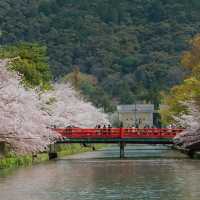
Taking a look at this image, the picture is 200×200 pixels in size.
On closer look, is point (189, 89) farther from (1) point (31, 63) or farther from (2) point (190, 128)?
(1) point (31, 63)

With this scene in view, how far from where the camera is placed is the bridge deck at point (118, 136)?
80.9m

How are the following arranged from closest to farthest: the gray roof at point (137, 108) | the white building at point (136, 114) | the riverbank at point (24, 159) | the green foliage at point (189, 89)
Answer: the riverbank at point (24, 159) → the green foliage at point (189, 89) → the gray roof at point (137, 108) → the white building at point (136, 114)

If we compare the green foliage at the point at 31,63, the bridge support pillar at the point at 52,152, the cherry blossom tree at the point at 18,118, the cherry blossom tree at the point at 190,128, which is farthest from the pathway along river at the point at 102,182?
the green foliage at the point at 31,63

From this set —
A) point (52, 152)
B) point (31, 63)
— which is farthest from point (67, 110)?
point (52, 152)

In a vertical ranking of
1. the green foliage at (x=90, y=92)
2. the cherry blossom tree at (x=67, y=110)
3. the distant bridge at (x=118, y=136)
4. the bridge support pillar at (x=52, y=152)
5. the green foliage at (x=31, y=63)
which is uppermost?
the green foliage at (x=90, y=92)

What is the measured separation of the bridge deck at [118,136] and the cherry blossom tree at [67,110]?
7.56 feet

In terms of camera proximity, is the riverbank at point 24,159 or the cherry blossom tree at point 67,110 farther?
the cherry blossom tree at point 67,110

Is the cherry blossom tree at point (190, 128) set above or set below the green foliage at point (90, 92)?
below

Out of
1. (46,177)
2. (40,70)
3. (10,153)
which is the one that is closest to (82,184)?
(46,177)

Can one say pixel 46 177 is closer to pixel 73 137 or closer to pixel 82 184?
pixel 82 184

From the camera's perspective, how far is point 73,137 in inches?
3172

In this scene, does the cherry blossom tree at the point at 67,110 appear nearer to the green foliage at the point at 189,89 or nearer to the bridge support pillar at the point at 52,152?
the bridge support pillar at the point at 52,152

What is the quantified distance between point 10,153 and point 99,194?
69.0ft

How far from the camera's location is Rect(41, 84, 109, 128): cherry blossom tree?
83219mm
